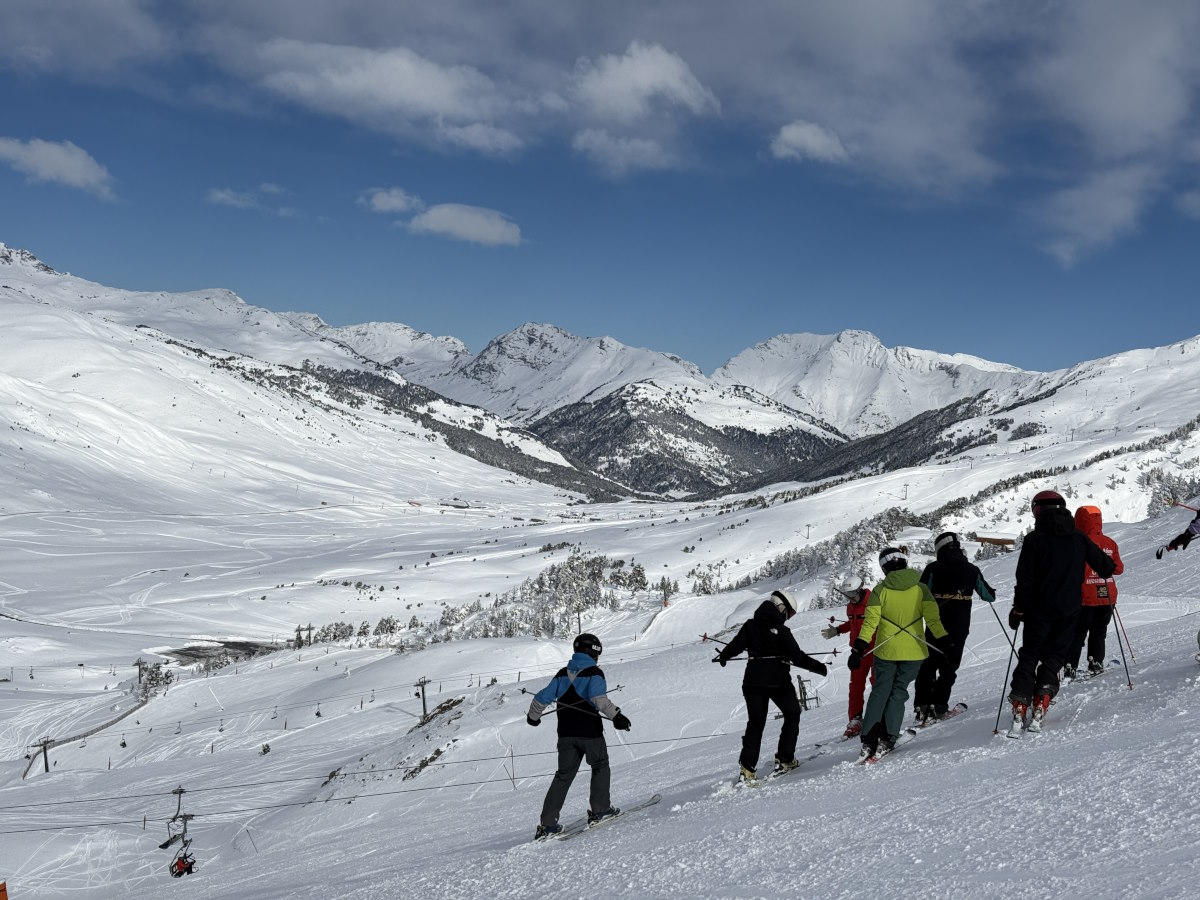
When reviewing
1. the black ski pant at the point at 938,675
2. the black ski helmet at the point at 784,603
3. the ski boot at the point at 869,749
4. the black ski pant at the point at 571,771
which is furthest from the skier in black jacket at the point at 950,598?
the black ski pant at the point at 571,771

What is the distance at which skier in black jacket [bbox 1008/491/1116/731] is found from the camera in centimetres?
772

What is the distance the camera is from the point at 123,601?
61.7 metres

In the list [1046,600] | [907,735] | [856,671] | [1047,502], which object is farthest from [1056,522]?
[856,671]

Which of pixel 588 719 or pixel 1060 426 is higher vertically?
pixel 1060 426

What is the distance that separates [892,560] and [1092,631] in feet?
9.62

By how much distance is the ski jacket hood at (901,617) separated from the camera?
319 inches

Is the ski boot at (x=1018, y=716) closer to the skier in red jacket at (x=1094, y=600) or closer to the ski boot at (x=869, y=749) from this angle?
the ski boot at (x=869, y=749)

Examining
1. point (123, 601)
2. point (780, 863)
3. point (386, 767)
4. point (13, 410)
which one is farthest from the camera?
point (13, 410)

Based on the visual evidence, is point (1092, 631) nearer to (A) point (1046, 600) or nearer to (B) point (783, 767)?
(A) point (1046, 600)

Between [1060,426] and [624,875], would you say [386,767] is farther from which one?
[1060,426]

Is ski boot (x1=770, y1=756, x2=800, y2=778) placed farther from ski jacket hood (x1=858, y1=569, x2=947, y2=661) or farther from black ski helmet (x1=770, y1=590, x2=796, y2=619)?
black ski helmet (x1=770, y1=590, x2=796, y2=619)

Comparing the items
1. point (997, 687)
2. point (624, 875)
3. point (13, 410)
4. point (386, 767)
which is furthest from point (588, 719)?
point (13, 410)

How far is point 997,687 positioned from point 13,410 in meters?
158

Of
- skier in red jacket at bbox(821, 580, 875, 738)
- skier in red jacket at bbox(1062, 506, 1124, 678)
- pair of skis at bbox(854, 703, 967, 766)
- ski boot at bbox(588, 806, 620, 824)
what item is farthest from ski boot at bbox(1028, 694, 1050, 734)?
ski boot at bbox(588, 806, 620, 824)
